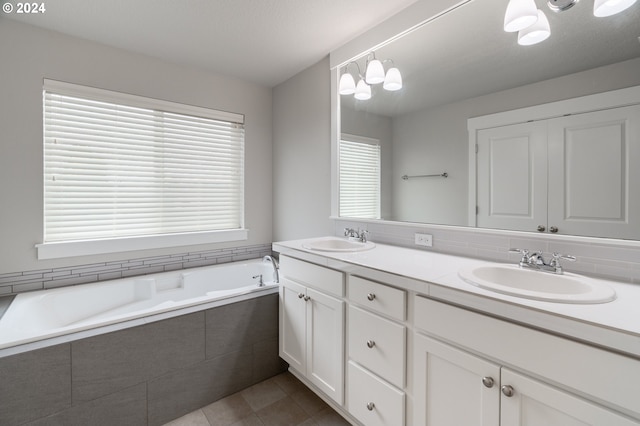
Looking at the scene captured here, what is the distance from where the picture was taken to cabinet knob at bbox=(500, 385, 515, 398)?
92cm

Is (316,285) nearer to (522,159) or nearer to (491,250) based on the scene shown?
(491,250)

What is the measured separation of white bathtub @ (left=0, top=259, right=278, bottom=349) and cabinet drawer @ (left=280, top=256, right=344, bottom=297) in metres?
0.34

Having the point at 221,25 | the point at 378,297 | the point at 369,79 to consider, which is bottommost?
the point at 378,297

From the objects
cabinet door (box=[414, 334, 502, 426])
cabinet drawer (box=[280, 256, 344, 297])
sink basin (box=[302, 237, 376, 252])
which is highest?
sink basin (box=[302, 237, 376, 252])

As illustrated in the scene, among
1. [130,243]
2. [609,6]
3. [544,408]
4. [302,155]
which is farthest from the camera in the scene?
[302,155]

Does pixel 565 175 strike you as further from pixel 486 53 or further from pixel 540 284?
pixel 486 53

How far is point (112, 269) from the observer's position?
2.36m

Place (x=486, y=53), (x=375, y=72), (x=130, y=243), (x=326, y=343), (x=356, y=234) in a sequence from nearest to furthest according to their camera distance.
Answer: (x=486, y=53)
(x=326, y=343)
(x=375, y=72)
(x=356, y=234)
(x=130, y=243)

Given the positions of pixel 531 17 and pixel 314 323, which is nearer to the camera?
pixel 531 17

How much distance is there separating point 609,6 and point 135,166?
3054mm

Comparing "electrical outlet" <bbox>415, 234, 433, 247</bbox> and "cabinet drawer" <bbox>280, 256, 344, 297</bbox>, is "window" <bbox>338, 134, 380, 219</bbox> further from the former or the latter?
"cabinet drawer" <bbox>280, 256, 344, 297</bbox>

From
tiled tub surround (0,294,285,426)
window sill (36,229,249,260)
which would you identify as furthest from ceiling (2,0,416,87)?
tiled tub surround (0,294,285,426)

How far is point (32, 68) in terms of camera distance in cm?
204

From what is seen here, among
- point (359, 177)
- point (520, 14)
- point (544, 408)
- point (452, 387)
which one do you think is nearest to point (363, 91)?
point (359, 177)
